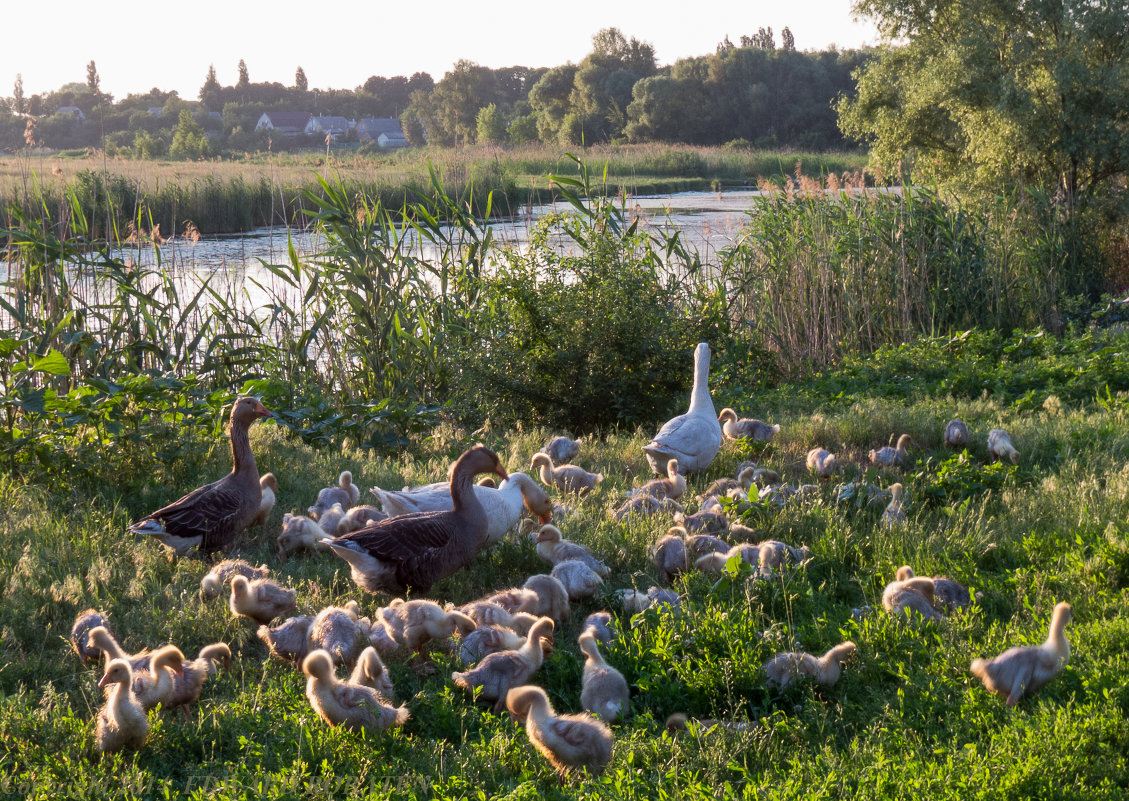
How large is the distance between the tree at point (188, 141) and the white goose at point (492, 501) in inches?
1359

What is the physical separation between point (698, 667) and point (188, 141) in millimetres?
39838

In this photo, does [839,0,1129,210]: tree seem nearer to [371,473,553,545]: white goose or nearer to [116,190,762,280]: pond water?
[116,190,762,280]: pond water

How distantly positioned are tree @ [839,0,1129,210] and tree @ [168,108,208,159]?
2854 cm

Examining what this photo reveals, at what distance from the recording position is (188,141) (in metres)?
38.2

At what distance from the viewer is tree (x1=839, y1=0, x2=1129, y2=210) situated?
16.5 m

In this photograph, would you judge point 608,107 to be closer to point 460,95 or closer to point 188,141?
point 460,95

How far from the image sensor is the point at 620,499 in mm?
7078

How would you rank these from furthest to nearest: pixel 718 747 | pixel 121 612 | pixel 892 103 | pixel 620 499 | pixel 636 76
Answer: pixel 636 76 → pixel 892 103 → pixel 620 499 → pixel 121 612 → pixel 718 747

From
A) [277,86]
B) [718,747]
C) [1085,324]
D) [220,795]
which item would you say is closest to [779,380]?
[1085,324]

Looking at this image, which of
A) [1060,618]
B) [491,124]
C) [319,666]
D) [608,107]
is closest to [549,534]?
[319,666]

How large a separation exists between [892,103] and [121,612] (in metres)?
20.2

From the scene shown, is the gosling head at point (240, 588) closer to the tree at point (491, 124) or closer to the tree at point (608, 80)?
the tree at point (491, 124)

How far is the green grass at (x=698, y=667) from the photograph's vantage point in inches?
141

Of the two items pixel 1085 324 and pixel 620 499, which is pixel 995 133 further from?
pixel 620 499
